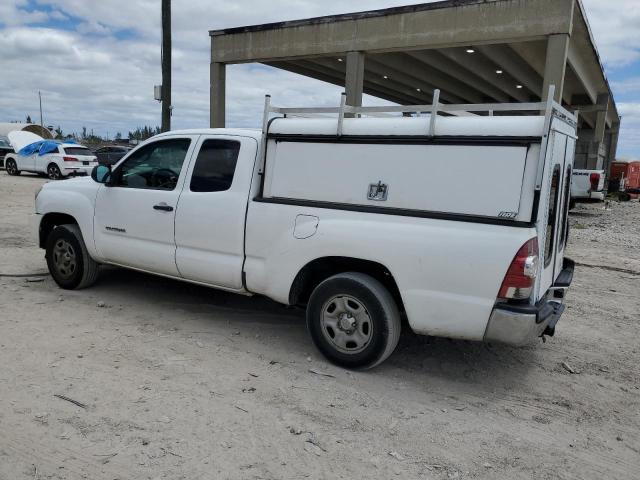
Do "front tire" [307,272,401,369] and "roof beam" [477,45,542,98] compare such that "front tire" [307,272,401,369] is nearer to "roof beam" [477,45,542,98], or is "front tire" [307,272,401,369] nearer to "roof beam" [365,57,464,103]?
"roof beam" [477,45,542,98]

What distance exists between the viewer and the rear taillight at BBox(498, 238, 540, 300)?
11.5ft

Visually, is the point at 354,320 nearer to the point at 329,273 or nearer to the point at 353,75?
the point at 329,273

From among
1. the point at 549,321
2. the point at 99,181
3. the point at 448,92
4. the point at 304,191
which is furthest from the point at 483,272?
the point at 448,92

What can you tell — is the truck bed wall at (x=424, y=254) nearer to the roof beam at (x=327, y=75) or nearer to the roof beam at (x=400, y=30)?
the roof beam at (x=400, y=30)

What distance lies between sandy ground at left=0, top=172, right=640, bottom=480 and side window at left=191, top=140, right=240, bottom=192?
137cm

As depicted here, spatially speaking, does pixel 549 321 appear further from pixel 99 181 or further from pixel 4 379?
pixel 99 181

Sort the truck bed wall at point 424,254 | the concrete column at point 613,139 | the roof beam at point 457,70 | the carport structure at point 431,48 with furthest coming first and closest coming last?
1. the concrete column at point 613,139
2. the roof beam at point 457,70
3. the carport structure at point 431,48
4. the truck bed wall at point 424,254

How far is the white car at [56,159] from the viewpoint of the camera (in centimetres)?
2203

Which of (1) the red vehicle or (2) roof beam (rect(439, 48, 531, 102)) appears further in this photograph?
(1) the red vehicle

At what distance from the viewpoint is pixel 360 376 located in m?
4.21

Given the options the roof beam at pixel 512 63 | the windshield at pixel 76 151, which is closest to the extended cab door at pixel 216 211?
the roof beam at pixel 512 63

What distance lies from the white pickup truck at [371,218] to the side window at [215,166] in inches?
0.5

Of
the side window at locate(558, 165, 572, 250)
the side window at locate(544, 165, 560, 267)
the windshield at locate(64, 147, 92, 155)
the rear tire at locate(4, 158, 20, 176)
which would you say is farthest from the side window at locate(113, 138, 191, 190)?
the rear tire at locate(4, 158, 20, 176)

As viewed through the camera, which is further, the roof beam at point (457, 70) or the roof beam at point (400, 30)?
the roof beam at point (457, 70)
